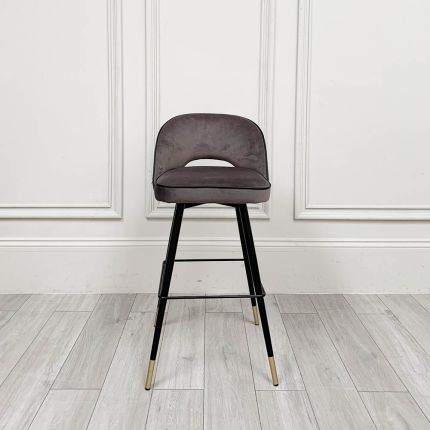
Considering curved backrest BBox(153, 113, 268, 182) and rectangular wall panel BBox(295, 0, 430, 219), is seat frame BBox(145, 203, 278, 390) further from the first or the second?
rectangular wall panel BBox(295, 0, 430, 219)

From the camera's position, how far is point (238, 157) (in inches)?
75.6

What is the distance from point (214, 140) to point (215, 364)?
2.43 ft

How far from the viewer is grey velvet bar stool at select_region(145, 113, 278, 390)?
159cm

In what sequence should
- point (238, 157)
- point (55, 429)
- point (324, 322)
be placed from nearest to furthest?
point (55, 429) < point (238, 157) < point (324, 322)

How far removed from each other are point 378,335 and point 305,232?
615 mm

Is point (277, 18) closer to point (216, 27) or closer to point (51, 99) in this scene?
point (216, 27)

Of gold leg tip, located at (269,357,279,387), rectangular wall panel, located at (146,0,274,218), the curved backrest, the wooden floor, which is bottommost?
the wooden floor

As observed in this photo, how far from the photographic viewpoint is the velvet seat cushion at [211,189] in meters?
1.58

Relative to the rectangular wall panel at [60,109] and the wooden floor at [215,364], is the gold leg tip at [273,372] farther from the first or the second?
the rectangular wall panel at [60,109]

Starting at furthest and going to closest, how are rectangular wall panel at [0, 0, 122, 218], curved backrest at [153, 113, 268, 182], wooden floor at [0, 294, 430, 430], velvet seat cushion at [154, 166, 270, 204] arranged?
rectangular wall panel at [0, 0, 122, 218], curved backrest at [153, 113, 268, 182], velvet seat cushion at [154, 166, 270, 204], wooden floor at [0, 294, 430, 430]

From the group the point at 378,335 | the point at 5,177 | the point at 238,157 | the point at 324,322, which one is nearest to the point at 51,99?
the point at 5,177

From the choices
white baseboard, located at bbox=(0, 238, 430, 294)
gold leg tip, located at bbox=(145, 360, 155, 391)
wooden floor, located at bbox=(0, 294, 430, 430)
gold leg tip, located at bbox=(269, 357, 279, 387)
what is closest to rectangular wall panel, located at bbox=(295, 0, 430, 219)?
white baseboard, located at bbox=(0, 238, 430, 294)

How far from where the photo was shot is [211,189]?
5.19 feet

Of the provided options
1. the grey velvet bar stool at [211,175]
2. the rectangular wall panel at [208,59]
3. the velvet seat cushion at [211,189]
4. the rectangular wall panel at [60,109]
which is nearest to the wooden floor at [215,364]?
the grey velvet bar stool at [211,175]
